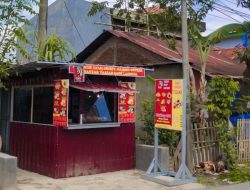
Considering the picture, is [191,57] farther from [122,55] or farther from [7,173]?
[7,173]

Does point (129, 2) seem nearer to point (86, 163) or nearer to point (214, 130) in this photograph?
point (214, 130)

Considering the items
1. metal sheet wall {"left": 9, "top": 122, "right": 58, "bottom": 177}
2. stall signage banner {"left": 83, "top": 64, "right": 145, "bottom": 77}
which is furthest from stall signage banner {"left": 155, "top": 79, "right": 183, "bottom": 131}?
metal sheet wall {"left": 9, "top": 122, "right": 58, "bottom": 177}

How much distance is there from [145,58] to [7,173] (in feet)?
28.1

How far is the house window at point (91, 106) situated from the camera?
10.6 m

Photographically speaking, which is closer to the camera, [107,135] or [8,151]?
[107,135]

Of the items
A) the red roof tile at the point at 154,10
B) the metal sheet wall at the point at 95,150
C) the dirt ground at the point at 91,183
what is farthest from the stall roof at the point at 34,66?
the red roof tile at the point at 154,10

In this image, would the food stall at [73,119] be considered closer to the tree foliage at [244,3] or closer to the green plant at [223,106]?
the green plant at [223,106]

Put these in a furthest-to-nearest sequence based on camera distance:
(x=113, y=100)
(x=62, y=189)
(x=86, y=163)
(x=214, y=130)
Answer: (x=214, y=130) < (x=113, y=100) < (x=86, y=163) < (x=62, y=189)

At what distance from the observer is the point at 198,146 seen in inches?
468

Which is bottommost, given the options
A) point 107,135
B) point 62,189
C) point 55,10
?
point 62,189

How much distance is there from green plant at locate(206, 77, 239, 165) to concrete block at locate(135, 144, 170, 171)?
1759 millimetres

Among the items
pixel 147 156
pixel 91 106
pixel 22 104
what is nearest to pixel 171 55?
pixel 147 156

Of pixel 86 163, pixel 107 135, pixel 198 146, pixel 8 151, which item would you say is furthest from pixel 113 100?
pixel 8 151

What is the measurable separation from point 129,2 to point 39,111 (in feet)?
16.3
